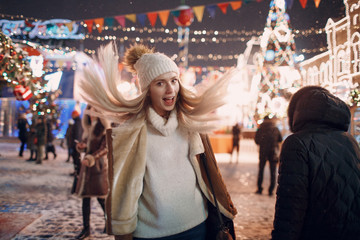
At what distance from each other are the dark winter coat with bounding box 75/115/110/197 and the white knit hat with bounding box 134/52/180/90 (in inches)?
78.0

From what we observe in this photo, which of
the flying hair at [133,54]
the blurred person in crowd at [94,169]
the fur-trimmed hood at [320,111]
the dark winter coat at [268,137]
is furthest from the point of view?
the dark winter coat at [268,137]

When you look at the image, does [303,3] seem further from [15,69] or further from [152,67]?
[15,69]

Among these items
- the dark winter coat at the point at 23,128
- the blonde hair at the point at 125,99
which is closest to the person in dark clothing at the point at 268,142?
the blonde hair at the point at 125,99

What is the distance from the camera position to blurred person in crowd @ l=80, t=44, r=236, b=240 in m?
1.79

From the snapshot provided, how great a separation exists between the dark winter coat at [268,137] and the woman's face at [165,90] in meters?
4.64

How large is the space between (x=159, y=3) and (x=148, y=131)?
3262 millimetres

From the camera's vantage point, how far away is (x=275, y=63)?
36.3 ft

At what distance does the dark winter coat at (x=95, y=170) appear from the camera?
381 centimetres

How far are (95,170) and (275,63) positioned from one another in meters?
8.96

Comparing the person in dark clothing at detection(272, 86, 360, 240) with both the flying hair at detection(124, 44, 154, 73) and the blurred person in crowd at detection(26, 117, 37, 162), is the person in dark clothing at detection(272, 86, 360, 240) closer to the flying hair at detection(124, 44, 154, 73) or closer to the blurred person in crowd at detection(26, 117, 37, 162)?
the flying hair at detection(124, 44, 154, 73)

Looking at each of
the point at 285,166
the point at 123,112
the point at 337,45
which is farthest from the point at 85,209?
the point at 337,45

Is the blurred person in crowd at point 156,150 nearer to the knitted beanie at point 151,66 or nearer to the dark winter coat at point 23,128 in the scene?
the knitted beanie at point 151,66

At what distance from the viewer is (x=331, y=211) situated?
5.15 feet

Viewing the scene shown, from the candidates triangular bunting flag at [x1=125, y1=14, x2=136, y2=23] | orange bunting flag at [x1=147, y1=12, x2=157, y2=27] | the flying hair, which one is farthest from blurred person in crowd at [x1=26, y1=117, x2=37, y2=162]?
the flying hair
